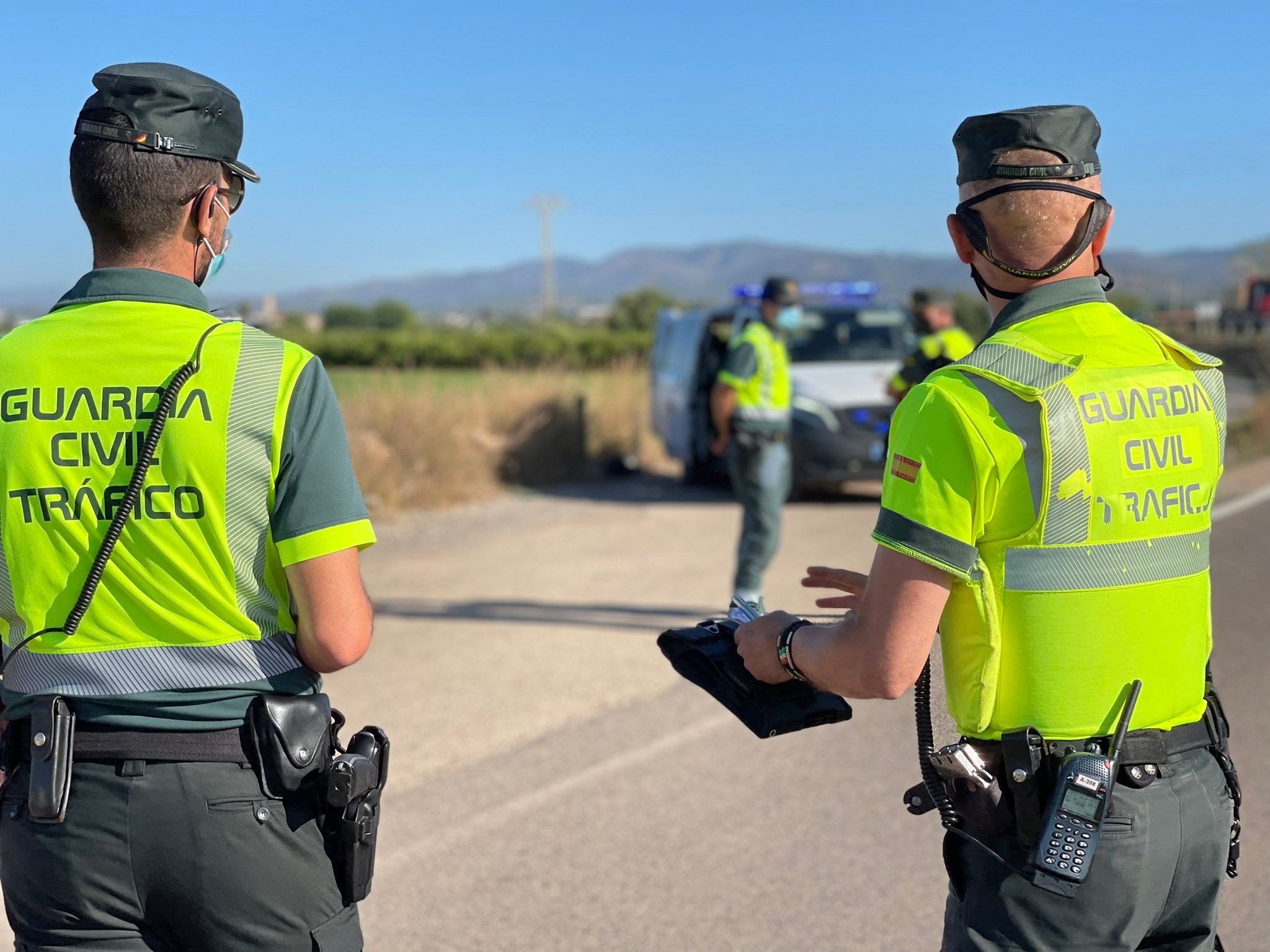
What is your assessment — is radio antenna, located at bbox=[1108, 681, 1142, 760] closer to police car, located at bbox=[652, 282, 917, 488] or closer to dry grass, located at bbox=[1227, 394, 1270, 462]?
police car, located at bbox=[652, 282, 917, 488]

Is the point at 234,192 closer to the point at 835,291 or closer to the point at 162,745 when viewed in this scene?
the point at 162,745

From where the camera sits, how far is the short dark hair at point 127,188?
6.84ft

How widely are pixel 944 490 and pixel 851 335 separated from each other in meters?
12.8

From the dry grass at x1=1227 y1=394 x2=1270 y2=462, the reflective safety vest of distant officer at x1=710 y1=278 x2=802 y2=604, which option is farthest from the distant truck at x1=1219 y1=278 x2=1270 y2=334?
the reflective safety vest of distant officer at x1=710 y1=278 x2=802 y2=604

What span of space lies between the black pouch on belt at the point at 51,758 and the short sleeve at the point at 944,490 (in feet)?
4.43

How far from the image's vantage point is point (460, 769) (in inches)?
212

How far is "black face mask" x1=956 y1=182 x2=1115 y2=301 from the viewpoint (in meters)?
2.11

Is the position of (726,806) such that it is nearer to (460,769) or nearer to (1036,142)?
(460,769)

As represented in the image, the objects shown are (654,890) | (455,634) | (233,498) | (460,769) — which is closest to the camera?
(233,498)

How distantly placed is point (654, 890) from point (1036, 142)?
2.86 meters

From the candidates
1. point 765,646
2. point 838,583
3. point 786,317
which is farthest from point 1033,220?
point 786,317

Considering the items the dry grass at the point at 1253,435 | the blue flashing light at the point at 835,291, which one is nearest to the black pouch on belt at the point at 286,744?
the blue flashing light at the point at 835,291

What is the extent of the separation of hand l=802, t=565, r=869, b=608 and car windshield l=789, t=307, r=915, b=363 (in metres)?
11.7

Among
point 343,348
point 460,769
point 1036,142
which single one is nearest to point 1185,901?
point 1036,142
